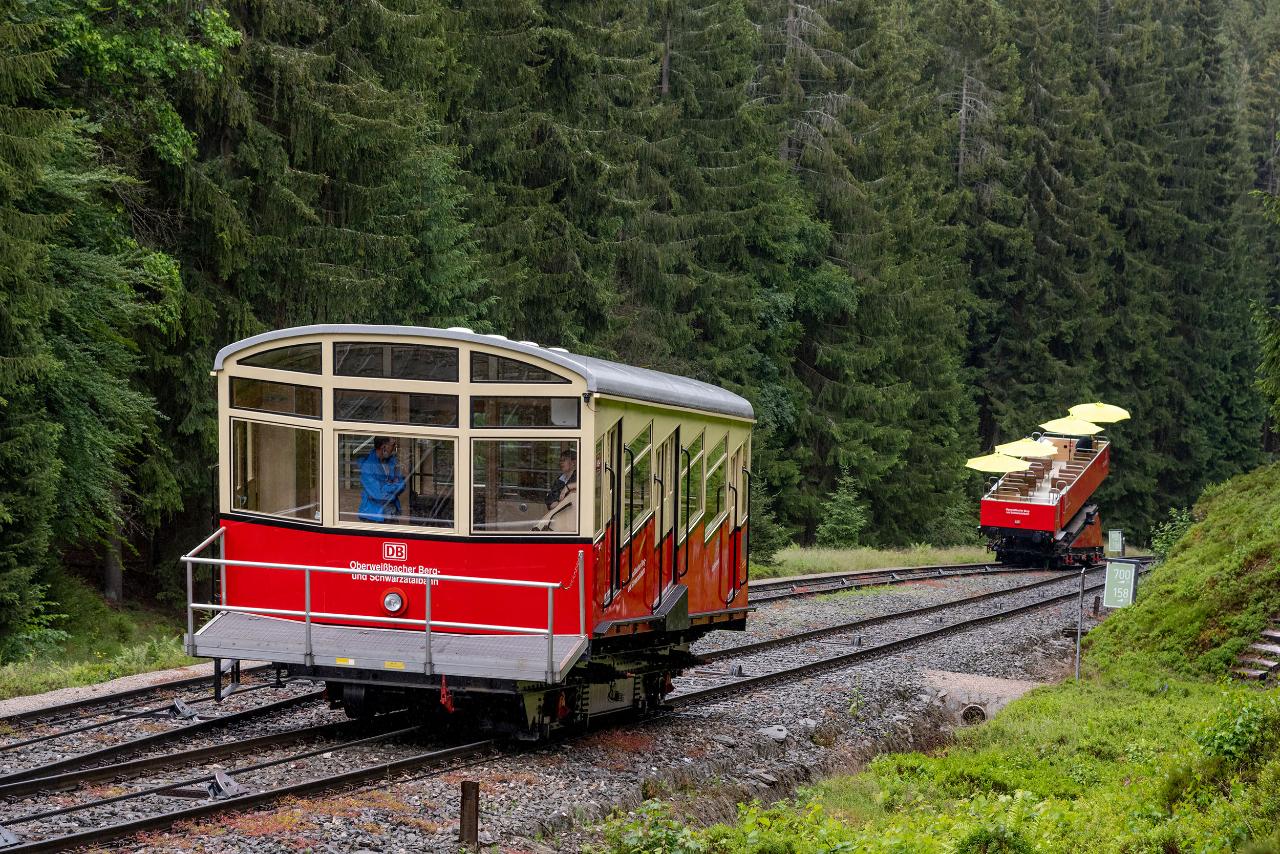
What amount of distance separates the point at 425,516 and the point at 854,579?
18885mm

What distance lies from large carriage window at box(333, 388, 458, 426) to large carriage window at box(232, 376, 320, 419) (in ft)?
0.75

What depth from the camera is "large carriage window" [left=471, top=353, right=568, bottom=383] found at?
37.2 ft

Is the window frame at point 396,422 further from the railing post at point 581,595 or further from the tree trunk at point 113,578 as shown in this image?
the tree trunk at point 113,578

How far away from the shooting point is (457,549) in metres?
11.4

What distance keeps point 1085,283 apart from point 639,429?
50629 mm

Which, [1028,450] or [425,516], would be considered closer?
[425,516]

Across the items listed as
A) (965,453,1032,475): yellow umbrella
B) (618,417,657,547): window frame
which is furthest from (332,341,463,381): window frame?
→ (965,453,1032,475): yellow umbrella

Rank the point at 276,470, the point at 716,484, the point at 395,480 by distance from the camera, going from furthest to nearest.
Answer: the point at 716,484 → the point at 276,470 → the point at 395,480

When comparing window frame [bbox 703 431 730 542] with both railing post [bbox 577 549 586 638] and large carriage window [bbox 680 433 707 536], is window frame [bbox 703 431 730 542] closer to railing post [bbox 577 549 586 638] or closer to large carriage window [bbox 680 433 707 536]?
large carriage window [bbox 680 433 707 536]

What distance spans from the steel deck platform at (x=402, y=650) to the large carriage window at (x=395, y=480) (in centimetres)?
92

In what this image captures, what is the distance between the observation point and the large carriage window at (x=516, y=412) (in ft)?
37.1

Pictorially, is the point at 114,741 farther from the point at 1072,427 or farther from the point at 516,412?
the point at 1072,427

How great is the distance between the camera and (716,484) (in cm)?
1449

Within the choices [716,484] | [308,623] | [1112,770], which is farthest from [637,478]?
[1112,770]
